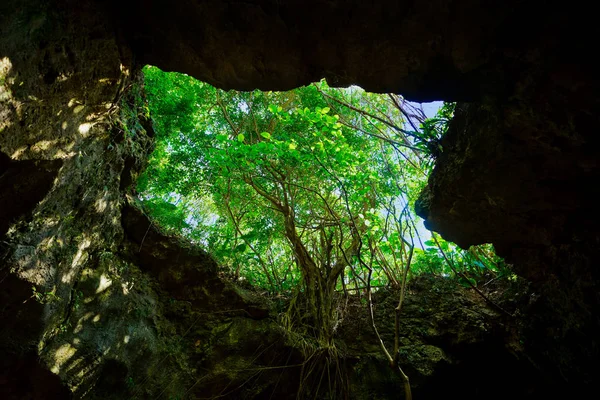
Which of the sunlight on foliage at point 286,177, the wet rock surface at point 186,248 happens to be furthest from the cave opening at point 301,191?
the wet rock surface at point 186,248

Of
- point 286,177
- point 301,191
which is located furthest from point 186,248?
point 301,191

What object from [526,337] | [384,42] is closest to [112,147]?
[384,42]

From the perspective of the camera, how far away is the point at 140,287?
13.8 feet

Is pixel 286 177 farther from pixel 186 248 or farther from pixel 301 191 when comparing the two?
pixel 186 248

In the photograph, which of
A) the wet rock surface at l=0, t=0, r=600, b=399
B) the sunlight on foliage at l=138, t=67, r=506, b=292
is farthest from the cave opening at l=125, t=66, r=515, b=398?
the wet rock surface at l=0, t=0, r=600, b=399

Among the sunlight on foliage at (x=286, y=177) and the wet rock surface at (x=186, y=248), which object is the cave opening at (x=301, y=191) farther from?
the wet rock surface at (x=186, y=248)

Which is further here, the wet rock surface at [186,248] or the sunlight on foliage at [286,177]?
the sunlight on foliage at [286,177]

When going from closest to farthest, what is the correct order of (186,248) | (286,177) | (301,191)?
(186,248) < (286,177) < (301,191)

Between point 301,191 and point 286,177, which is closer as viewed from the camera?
point 286,177

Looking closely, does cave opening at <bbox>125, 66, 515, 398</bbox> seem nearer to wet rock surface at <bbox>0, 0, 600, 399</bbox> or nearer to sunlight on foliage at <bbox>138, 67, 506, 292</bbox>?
sunlight on foliage at <bbox>138, 67, 506, 292</bbox>

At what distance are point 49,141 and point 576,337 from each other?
17.1 feet

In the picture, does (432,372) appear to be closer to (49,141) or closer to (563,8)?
(563,8)

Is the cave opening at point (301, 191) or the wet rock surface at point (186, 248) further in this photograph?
the cave opening at point (301, 191)

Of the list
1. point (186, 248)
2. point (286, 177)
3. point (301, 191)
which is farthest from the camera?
point (301, 191)
